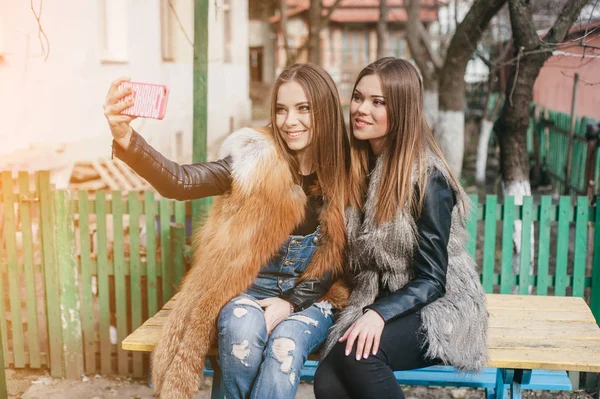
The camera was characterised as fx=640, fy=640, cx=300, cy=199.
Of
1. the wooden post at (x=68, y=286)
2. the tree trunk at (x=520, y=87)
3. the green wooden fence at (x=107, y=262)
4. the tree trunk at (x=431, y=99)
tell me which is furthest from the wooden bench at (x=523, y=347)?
the tree trunk at (x=431, y=99)

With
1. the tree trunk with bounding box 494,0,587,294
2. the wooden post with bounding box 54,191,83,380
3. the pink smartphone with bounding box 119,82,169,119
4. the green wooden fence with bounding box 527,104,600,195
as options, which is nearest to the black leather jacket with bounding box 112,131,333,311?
the pink smartphone with bounding box 119,82,169,119

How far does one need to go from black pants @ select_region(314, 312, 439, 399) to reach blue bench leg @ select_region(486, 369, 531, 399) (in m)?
0.43

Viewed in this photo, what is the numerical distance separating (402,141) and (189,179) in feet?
3.33

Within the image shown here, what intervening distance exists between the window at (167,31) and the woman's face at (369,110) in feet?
23.8

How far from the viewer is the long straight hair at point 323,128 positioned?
3.11 metres

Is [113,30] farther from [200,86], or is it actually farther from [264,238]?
[264,238]

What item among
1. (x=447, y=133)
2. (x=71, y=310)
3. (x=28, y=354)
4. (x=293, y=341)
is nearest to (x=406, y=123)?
(x=293, y=341)

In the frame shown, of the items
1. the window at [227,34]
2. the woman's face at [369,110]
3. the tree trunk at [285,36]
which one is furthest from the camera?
the window at [227,34]

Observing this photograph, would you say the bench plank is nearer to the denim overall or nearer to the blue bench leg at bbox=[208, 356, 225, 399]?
the blue bench leg at bbox=[208, 356, 225, 399]

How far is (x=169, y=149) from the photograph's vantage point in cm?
983

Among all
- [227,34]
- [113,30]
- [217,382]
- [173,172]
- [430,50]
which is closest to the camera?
[173,172]

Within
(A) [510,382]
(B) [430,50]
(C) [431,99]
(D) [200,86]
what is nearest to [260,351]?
(A) [510,382]

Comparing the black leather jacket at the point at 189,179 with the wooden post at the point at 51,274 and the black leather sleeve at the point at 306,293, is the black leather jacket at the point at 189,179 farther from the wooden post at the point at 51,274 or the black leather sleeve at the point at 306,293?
the wooden post at the point at 51,274

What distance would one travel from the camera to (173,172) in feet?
9.62
